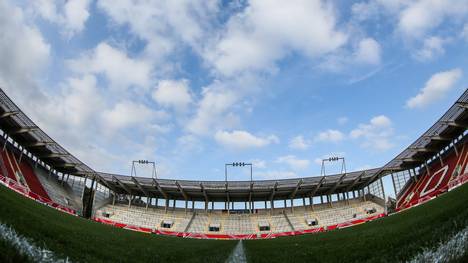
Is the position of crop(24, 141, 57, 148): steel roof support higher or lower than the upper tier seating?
higher

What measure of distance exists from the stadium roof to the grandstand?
0.12 m

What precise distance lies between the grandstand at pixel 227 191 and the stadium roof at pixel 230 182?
0.12 metres

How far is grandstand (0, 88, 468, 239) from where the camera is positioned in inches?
1564

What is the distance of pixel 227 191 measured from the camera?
54875 mm

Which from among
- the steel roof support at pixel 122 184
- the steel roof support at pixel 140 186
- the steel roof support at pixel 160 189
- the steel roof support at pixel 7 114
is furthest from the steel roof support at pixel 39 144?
the steel roof support at pixel 160 189

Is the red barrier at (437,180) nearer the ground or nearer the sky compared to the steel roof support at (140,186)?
nearer the ground

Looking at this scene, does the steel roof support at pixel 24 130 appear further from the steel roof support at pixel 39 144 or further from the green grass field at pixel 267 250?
the green grass field at pixel 267 250

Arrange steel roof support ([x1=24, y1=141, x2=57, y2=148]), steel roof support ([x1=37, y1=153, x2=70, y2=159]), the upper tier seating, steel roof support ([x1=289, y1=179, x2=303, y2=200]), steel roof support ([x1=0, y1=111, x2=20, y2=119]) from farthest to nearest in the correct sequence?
1. steel roof support ([x1=289, y1=179, x2=303, y2=200])
2. the upper tier seating
3. steel roof support ([x1=37, y1=153, x2=70, y2=159])
4. steel roof support ([x1=24, y1=141, x2=57, y2=148])
5. steel roof support ([x1=0, y1=111, x2=20, y2=119])

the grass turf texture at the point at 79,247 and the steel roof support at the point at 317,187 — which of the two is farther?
the steel roof support at the point at 317,187

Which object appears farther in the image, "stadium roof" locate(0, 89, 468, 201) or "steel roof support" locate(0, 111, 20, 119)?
"stadium roof" locate(0, 89, 468, 201)

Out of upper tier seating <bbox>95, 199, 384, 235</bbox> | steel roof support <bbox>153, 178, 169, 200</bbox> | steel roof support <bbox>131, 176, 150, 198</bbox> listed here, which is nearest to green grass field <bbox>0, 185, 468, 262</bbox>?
upper tier seating <bbox>95, 199, 384, 235</bbox>

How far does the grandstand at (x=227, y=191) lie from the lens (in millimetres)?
39719

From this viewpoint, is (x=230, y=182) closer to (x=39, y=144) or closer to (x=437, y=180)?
(x=39, y=144)

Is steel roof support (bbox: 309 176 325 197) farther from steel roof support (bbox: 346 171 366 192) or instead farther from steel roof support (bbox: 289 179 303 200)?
steel roof support (bbox: 346 171 366 192)
